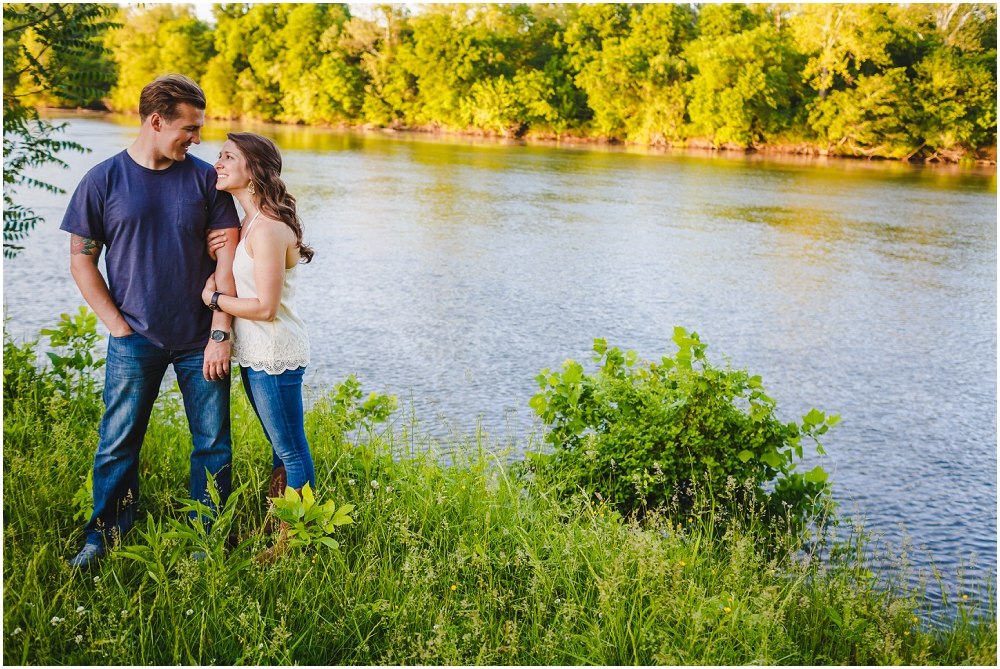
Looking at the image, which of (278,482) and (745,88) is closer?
(278,482)

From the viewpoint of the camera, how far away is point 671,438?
4.52 m

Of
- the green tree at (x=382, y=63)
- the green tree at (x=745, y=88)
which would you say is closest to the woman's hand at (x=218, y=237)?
the green tree at (x=745, y=88)

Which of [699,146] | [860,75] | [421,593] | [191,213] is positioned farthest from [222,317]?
[699,146]

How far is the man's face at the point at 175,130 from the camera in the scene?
9.65 feet

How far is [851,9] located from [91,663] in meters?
45.9

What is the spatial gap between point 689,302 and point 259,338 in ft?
26.9

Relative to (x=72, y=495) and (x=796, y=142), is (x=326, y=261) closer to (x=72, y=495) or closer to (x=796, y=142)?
(x=72, y=495)

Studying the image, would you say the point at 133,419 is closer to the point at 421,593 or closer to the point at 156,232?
the point at 156,232

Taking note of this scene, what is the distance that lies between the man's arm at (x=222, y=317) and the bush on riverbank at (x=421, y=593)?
0.52 metres

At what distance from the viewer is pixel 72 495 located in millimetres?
3488

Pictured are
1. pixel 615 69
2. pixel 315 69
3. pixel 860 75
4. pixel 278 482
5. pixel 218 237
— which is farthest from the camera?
pixel 315 69

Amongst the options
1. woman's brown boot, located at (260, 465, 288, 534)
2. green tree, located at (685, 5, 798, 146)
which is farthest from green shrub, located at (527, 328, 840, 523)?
green tree, located at (685, 5, 798, 146)

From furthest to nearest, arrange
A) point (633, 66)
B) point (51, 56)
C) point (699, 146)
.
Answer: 1. point (633, 66)
2. point (699, 146)
3. point (51, 56)

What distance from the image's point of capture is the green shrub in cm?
447
